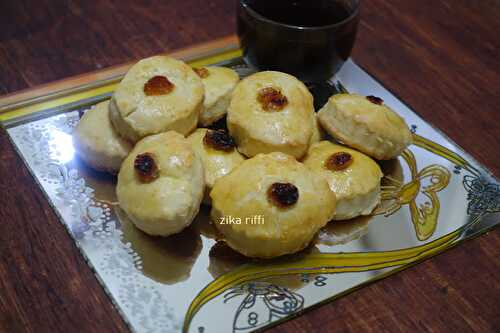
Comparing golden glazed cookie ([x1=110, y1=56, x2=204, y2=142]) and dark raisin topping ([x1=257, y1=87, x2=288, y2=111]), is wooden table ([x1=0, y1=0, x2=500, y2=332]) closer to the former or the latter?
golden glazed cookie ([x1=110, y1=56, x2=204, y2=142])

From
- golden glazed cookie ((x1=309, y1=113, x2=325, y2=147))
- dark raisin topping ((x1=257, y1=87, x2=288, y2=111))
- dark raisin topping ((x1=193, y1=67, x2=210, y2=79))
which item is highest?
dark raisin topping ((x1=257, y1=87, x2=288, y2=111))

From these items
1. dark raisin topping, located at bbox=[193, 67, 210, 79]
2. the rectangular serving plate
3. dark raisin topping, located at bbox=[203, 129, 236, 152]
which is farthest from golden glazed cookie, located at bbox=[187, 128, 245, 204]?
dark raisin topping, located at bbox=[193, 67, 210, 79]

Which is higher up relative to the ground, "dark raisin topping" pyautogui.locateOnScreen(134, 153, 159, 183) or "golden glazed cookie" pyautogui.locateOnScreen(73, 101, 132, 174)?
"dark raisin topping" pyautogui.locateOnScreen(134, 153, 159, 183)

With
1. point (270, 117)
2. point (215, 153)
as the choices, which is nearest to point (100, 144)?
point (215, 153)


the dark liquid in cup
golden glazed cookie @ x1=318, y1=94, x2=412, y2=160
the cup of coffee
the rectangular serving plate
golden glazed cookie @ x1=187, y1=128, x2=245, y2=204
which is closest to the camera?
the rectangular serving plate

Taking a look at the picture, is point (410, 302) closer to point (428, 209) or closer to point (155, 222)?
point (428, 209)

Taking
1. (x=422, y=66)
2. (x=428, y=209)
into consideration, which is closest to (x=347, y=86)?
(x=422, y=66)
